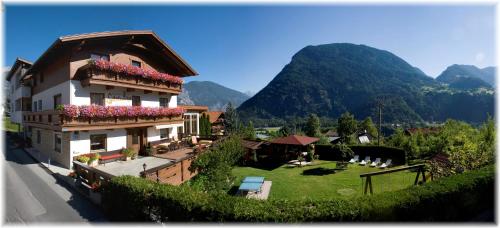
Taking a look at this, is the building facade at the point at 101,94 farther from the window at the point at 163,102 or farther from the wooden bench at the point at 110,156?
the wooden bench at the point at 110,156

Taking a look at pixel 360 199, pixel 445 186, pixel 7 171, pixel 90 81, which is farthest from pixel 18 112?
pixel 445 186

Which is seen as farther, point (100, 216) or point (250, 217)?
point (100, 216)

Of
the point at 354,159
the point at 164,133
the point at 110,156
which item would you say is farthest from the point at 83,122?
the point at 354,159

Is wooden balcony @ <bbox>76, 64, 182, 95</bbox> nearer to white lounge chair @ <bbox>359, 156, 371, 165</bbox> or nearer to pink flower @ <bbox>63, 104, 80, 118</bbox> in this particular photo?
pink flower @ <bbox>63, 104, 80, 118</bbox>

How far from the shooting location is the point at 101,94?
18672mm

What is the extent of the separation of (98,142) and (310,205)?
16532 mm

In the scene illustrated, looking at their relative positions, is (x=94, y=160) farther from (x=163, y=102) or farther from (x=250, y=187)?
(x=250, y=187)

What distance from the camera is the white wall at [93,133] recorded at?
16.8m

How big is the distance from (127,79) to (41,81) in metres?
9.05

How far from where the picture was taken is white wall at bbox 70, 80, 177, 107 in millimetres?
17125

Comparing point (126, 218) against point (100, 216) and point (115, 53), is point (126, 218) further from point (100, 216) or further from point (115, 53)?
point (115, 53)

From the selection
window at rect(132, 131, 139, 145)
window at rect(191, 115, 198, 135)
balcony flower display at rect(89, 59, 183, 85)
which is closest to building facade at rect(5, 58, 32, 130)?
window at rect(132, 131, 139, 145)

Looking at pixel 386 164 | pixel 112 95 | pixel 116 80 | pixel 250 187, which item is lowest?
pixel 386 164

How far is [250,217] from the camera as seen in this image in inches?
271
